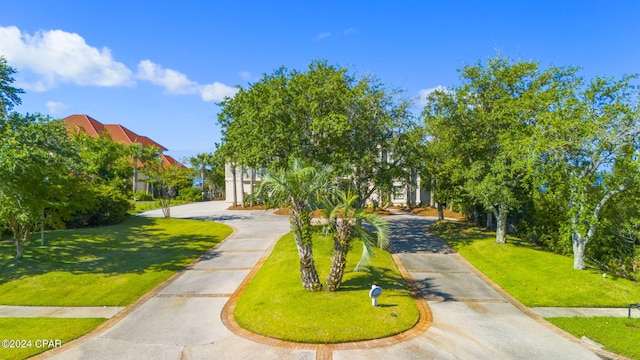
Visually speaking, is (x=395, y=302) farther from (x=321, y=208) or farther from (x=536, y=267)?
(x=536, y=267)

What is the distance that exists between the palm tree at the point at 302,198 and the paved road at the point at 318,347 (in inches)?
137

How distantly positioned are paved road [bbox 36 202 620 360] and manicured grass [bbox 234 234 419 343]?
1.78 feet

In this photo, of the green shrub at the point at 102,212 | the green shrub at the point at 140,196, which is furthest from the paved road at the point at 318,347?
the green shrub at the point at 140,196

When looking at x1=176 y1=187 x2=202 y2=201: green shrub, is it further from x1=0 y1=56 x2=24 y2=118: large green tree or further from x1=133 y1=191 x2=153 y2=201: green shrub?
x1=0 y1=56 x2=24 y2=118: large green tree

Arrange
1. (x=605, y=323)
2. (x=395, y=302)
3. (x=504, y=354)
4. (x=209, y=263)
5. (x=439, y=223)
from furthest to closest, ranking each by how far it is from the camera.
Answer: (x=439, y=223)
(x=209, y=263)
(x=395, y=302)
(x=605, y=323)
(x=504, y=354)

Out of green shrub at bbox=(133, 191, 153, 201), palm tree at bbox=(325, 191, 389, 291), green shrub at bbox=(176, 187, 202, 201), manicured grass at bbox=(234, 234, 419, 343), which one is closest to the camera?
manicured grass at bbox=(234, 234, 419, 343)

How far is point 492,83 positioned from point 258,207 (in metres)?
30.6

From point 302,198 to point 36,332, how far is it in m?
9.14

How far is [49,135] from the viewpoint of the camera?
72.9ft

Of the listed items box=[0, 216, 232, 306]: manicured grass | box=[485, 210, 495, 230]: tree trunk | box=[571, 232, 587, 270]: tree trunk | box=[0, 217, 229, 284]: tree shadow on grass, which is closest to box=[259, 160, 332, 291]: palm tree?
box=[0, 216, 232, 306]: manicured grass

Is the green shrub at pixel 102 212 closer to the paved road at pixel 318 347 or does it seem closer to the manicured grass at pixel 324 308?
the paved road at pixel 318 347

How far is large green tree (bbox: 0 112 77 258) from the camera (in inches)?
631

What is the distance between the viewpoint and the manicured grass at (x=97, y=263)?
579 inches

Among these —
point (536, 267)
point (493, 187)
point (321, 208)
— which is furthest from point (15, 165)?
point (536, 267)
